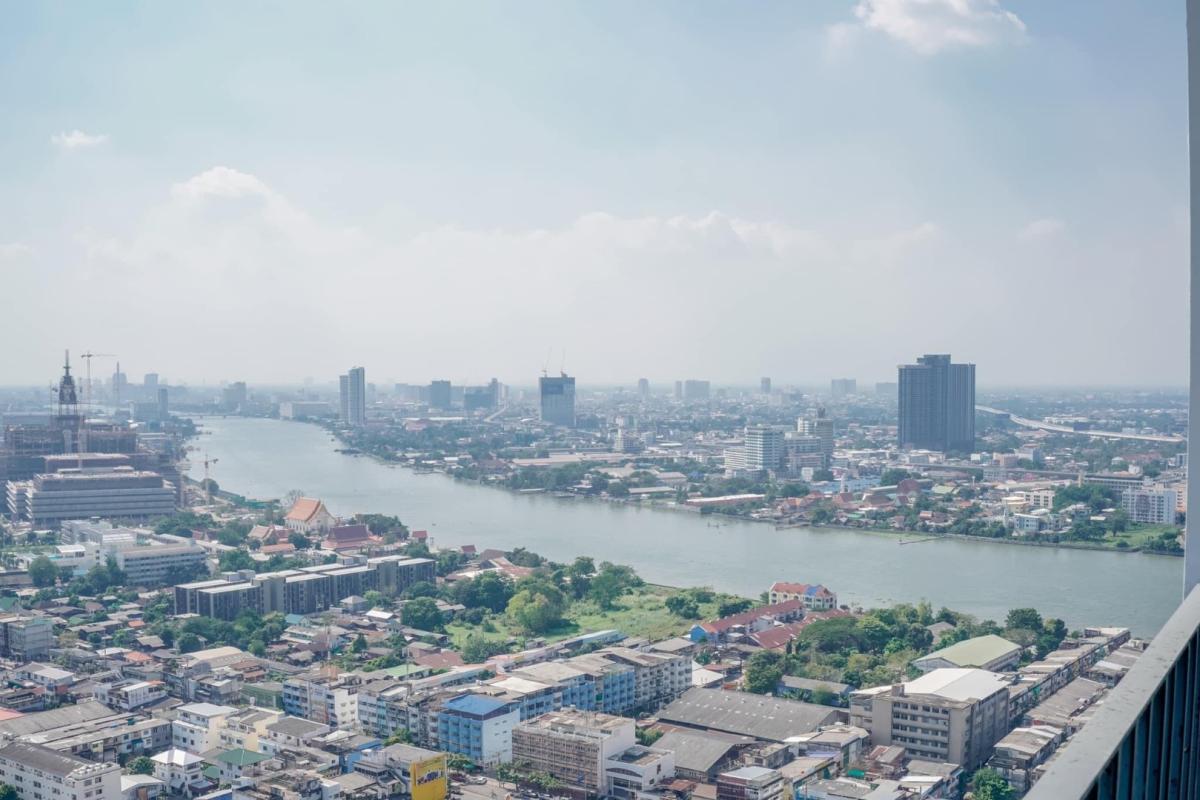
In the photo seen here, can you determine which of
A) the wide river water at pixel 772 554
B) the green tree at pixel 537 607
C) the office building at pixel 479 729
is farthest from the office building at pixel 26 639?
the wide river water at pixel 772 554

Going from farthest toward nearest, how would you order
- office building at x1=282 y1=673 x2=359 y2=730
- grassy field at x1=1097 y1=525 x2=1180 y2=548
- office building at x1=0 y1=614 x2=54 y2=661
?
grassy field at x1=1097 y1=525 x2=1180 y2=548
office building at x1=0 y1=614 x2=54 y2=661
office building at x1=282 y1=673 x2=359 y2=730

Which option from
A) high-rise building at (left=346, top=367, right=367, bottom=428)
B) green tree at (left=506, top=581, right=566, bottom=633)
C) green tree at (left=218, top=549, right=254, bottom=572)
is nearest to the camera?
green tree at (left=506, top=581, right=566, bottom=633)

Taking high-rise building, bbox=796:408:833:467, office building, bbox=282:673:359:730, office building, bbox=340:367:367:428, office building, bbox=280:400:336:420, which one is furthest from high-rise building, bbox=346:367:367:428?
office building, bbox=282:673:359:730

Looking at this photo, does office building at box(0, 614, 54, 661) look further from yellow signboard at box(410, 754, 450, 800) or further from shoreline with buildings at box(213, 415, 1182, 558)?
shoreline with buildings at box(213, 415, 1182, 558)

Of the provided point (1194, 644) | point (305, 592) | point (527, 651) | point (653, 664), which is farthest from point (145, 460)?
point (1194, 644)

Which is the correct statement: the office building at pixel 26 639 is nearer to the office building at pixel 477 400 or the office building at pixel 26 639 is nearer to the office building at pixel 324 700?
the office building at pixel 324 700
